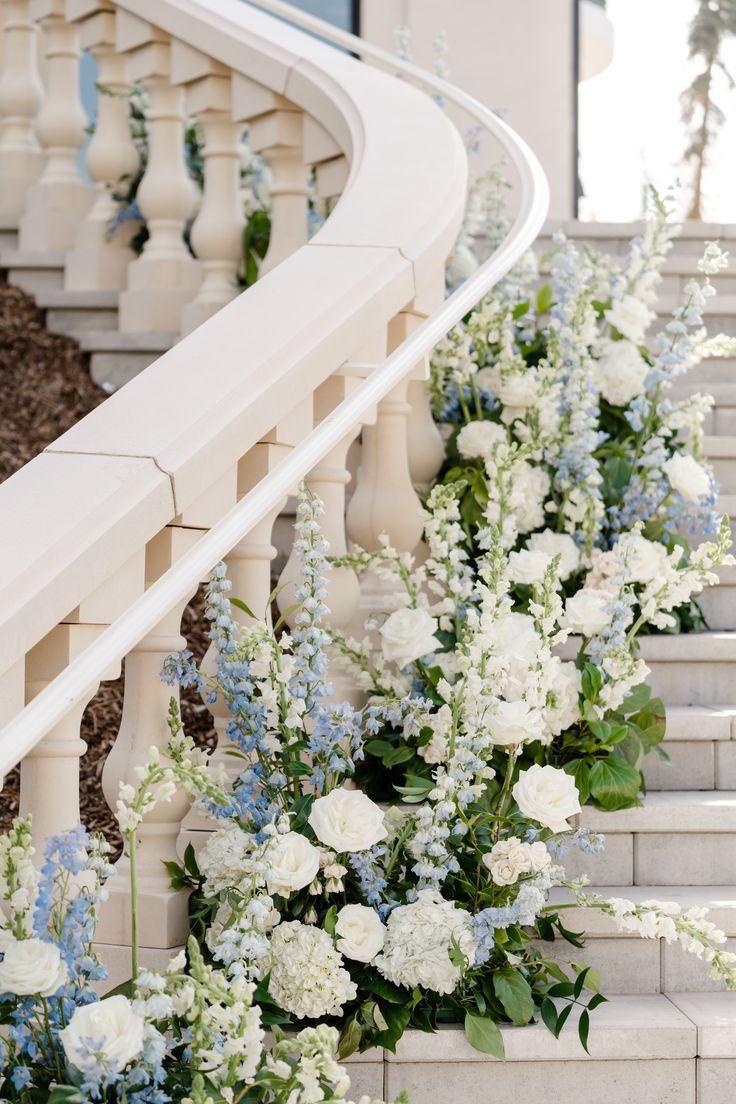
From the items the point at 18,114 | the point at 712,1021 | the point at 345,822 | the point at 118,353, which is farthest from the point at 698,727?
the point at 18,114

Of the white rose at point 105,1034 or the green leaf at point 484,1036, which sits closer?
the white rose at point 105,1034

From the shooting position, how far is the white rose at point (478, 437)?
2.72 metres

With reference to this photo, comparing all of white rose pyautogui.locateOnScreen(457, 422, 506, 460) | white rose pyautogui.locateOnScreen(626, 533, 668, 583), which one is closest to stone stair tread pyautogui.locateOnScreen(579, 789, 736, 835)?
white rose pyautogui.locateOnScreen(626, 533, 668, 583)

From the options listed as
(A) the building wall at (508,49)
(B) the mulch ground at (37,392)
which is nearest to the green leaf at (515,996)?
(B) the mulch ground at (37,392)

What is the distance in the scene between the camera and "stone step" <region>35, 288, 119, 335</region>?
3.92m

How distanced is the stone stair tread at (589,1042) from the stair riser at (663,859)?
0.33m

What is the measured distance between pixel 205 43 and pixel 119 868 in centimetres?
215

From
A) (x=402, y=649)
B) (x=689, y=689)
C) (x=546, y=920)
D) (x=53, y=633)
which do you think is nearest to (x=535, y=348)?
(x=689, y=689)

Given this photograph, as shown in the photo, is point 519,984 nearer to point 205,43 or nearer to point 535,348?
point 535,348

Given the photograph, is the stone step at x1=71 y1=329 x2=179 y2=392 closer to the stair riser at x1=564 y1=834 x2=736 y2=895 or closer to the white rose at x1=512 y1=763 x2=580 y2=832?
the stair riser at x1=564 y1=834 x2=736 y2=895

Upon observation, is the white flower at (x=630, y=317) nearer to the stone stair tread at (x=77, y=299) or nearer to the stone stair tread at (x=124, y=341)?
the stone stair tread at (x=124, y=341)

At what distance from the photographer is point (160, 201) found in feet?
12.1

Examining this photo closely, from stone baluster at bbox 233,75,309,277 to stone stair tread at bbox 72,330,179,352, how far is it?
41 centimetres

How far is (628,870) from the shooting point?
235cm
